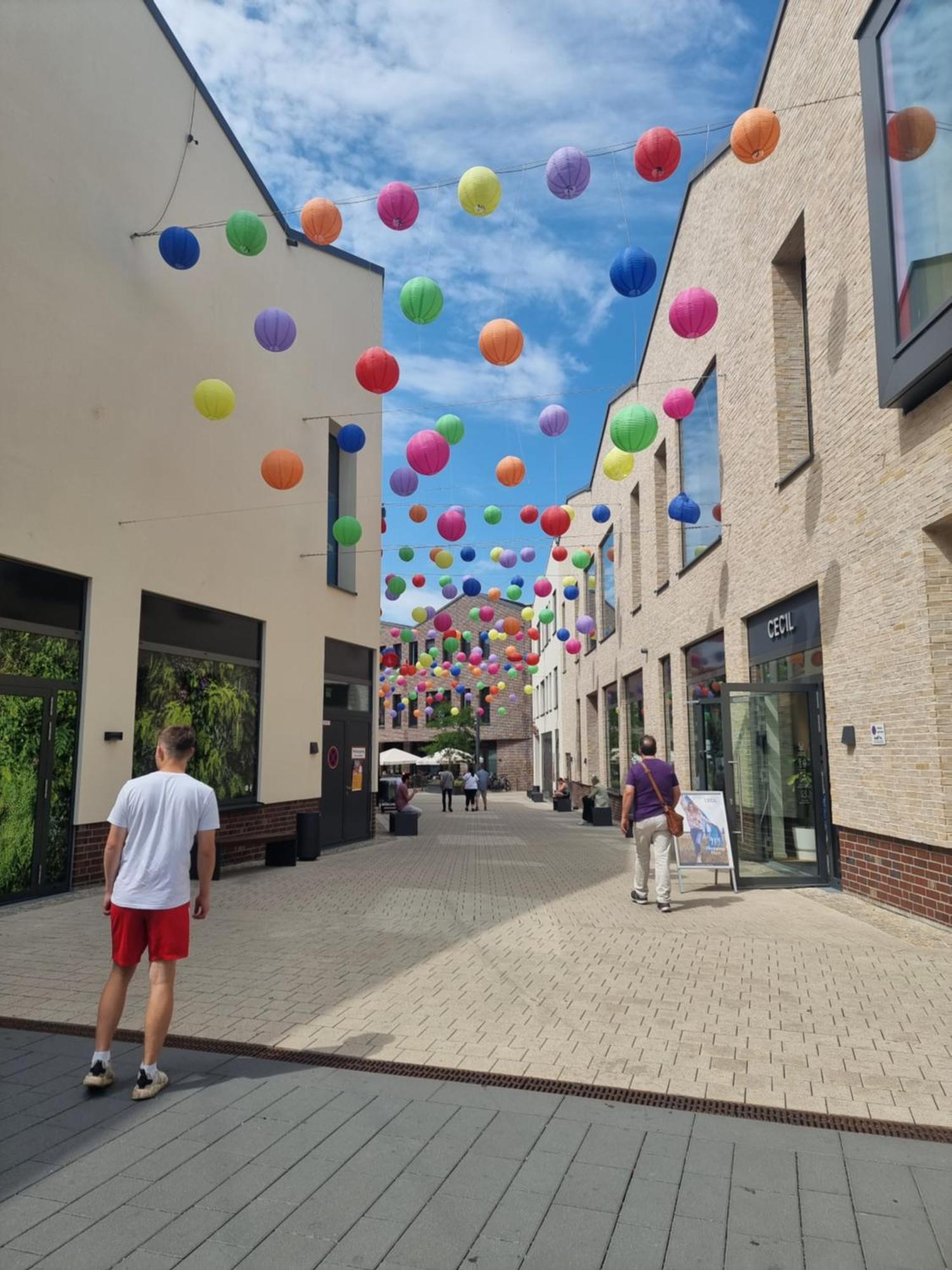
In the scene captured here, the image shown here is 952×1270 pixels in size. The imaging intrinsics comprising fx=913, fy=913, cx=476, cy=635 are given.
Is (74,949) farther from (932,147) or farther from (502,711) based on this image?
(502,711)

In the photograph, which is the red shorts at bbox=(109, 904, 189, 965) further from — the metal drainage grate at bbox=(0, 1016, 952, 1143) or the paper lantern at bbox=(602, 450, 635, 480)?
the paper lantern at bbox=(602, 450, 635, 480)

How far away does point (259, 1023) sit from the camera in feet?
16.6

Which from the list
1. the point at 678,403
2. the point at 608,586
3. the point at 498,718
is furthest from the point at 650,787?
the point at 498,718

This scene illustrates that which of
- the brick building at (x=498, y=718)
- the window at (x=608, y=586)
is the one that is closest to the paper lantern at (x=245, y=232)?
the window at (x=608, y=586)

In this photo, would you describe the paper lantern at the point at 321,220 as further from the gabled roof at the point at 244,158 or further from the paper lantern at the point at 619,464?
the paper lantern at the point at 619,464

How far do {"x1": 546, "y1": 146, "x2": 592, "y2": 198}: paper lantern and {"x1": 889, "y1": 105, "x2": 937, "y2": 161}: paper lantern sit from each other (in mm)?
2767

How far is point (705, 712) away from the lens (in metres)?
14.7

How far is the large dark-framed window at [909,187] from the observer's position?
24.5 feet

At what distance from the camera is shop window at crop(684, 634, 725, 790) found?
14.2 meters

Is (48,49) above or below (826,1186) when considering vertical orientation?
above

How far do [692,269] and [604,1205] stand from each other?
50.5ft

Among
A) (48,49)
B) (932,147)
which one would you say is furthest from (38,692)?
(932,147)

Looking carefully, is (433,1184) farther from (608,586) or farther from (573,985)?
(608,586)

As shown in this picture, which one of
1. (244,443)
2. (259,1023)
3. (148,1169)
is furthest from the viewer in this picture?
(244,443)
